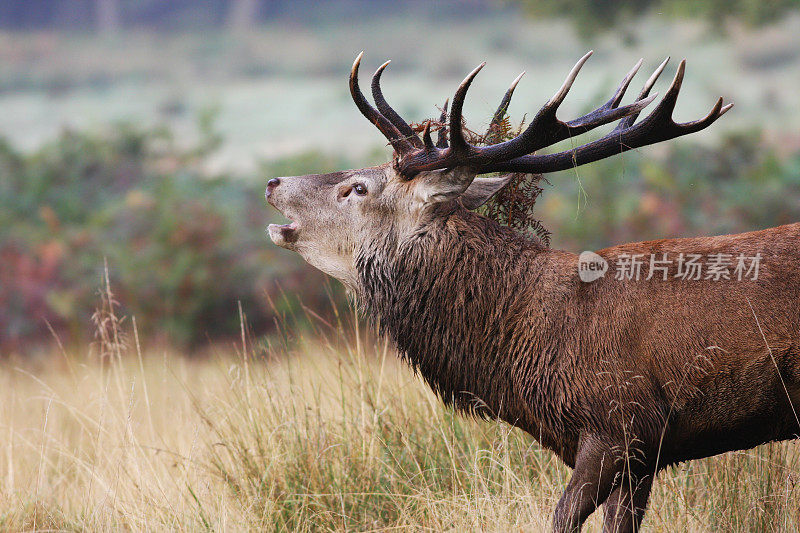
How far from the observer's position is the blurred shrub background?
11.3m

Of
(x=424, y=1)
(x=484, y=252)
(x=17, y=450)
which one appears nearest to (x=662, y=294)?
(x=484, y=252)

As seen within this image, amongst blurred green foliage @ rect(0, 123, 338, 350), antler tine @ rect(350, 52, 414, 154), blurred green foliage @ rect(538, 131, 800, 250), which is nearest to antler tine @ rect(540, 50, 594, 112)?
antler tine @ rect(350, 52, 414, 154)

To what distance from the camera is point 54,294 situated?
11.1 m

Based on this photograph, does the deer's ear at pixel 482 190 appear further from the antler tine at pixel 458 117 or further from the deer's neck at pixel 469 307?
the antler tine at pixel 458 117

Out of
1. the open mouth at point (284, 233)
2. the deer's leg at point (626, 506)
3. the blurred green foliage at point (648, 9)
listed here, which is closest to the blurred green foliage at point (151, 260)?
the blurred green foliage at point (648, 9)

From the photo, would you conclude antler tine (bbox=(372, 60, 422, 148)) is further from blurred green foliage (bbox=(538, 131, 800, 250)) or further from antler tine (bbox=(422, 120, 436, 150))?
blurred green foliage (bbox=(538, 131, 800, 250))

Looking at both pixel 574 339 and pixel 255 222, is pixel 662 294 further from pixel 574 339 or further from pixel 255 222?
pixel 255 222

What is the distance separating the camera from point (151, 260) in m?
11.1

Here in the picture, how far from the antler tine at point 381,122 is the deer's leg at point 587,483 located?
1.60m

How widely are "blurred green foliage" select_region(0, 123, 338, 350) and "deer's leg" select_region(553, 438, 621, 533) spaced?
6496 mm

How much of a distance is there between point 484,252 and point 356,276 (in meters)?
0.67

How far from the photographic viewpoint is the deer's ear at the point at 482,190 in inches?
175

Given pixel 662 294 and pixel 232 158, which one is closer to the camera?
pixel 662 294

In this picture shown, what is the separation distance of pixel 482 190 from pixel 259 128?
14.2 metres
